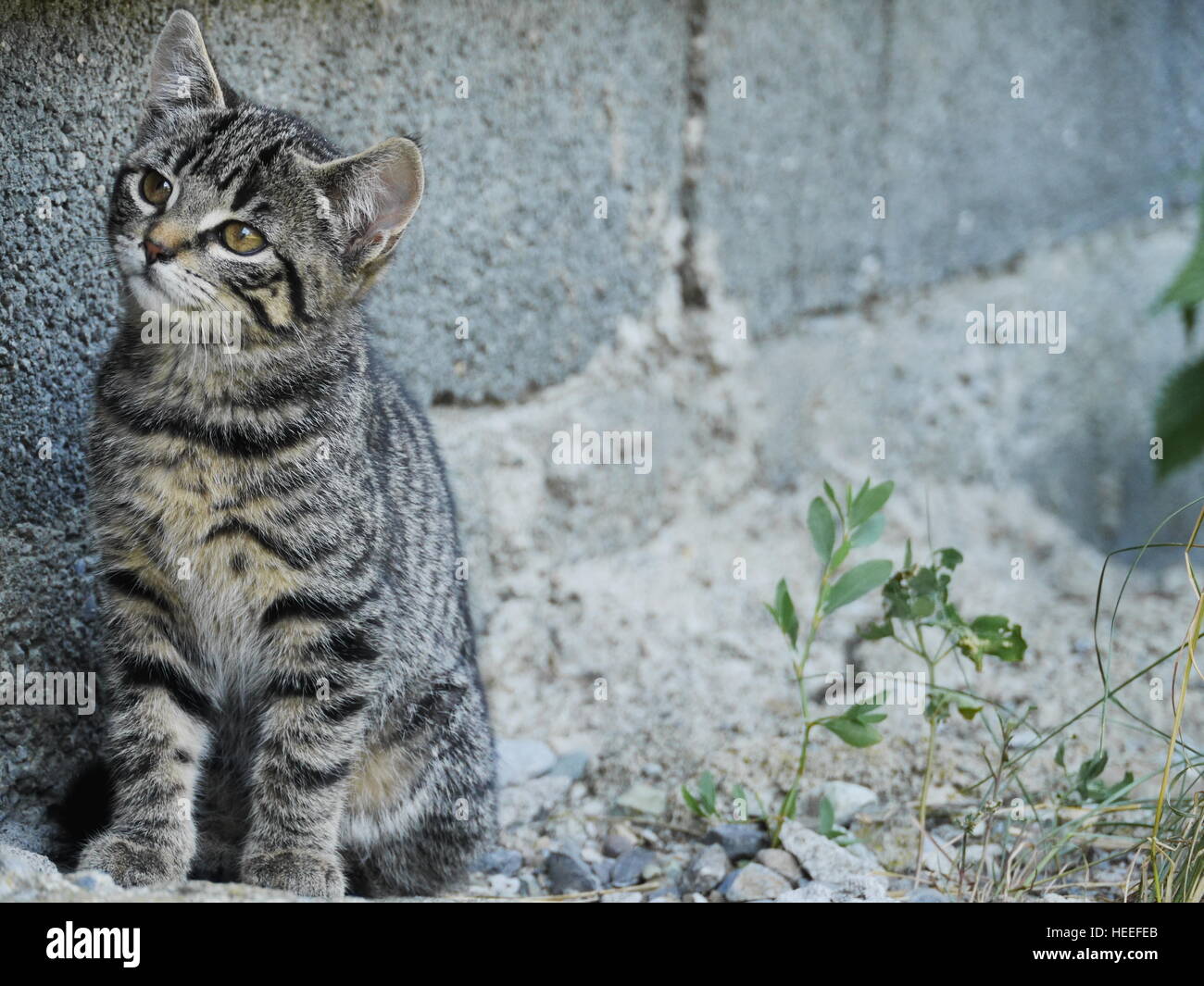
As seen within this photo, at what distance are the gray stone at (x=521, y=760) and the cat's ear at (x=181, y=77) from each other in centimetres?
185

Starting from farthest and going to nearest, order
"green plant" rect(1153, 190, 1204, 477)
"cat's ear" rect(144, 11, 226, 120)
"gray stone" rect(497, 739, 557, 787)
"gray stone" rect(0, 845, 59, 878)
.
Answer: "green plant" rect(1153, 190, 1204, 477) → "gray stone" rect(497, 739, 557, 787) → "cat's ear" rect(144, 11, 226, 120) → "gray stone" rect(0, 845, 59, 878)

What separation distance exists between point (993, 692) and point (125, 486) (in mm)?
2727

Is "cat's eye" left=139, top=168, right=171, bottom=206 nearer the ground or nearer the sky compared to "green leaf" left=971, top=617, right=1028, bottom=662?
nearer the sky

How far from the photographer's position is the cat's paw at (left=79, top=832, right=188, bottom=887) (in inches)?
99.1

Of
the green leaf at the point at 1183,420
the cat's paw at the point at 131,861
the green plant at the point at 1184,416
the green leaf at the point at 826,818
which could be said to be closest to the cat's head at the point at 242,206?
the cat's paw at the point at 131,861

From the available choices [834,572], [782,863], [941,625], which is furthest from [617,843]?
[941,625]

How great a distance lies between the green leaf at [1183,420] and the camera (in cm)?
371

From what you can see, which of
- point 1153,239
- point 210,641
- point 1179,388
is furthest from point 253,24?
point 1153,239

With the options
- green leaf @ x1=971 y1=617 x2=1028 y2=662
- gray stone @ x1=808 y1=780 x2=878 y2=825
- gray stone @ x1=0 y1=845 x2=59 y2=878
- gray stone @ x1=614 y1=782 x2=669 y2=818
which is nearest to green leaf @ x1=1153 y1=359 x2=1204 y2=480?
green leaf @ x1=971 y1=617 x2=1028 y2=662

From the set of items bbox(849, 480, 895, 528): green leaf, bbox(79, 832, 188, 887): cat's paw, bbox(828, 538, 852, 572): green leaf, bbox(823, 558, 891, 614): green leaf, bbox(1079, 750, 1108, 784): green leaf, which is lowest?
bbox(79, 832, 188, 887): cat's paw

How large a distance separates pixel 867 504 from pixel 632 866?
41.6 inches

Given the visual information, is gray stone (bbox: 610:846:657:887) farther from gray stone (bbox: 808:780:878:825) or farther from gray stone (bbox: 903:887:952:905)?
gray stone (bbox: 903:887:952:905)

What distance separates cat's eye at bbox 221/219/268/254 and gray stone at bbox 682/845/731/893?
1723 mm

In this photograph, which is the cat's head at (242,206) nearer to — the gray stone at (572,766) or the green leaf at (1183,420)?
the gray stone at (572,766)
